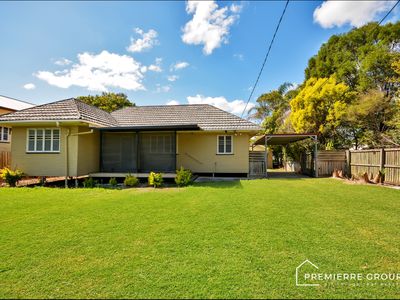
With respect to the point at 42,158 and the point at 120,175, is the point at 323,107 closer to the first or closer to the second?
the point at 120,175

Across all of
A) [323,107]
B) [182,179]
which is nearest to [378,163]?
[323,107]

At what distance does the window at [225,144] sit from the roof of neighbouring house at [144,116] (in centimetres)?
83

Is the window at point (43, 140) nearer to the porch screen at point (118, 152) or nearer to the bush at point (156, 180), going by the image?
the porch screen at point (118, 152)

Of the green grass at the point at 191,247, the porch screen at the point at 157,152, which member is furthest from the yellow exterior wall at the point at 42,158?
the green grass at the point at 191,247

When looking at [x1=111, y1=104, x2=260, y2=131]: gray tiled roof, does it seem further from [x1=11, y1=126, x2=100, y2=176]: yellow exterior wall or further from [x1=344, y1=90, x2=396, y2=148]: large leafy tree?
[x1=344, y1=90, x2=396, y2=148]: large leafy tree

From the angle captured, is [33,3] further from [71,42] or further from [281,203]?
[281,203]

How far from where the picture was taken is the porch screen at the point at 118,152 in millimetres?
11867

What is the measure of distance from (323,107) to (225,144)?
34.9 ft

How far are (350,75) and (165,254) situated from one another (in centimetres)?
2301

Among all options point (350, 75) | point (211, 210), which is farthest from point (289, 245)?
point (350, 75)

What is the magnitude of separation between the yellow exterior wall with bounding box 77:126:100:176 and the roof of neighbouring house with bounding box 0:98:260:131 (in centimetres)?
90

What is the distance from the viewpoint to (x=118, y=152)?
472 inches

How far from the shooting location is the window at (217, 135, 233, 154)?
13658 millimetres

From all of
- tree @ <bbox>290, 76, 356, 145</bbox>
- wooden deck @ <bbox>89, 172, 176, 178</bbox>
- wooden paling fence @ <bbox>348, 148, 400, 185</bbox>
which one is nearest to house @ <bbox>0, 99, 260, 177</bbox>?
wooden deck @ <bbox>89, 172, 176, 178</bbox>
